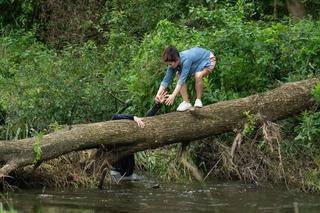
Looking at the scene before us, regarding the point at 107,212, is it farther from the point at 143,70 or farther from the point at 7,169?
the point at 143,70

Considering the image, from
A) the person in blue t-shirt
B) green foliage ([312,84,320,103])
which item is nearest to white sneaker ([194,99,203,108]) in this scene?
the person in blue t-shirt

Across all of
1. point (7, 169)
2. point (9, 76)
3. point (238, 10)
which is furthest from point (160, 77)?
point (9, 76)

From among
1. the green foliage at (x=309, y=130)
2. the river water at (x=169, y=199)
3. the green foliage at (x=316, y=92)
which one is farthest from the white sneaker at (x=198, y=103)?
the green foliage at (x=316, y=92)

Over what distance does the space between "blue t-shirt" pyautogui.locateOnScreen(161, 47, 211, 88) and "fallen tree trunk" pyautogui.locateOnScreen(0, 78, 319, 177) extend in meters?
0.59

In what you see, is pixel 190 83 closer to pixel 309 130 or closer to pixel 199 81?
pixel 199 81

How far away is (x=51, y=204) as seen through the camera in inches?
396

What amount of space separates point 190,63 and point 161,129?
4.01 feet

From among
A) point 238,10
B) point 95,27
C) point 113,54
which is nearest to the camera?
point 238,10

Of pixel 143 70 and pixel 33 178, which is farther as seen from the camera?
pixel 143 70

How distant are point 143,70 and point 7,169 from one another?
421 cm

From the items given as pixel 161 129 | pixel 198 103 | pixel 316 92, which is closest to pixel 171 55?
pixel 198 103

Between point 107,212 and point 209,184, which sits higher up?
point 107,212

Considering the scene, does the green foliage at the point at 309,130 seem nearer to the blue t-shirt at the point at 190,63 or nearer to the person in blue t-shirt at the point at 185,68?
the person in blue t-shirt at the point at 185,68

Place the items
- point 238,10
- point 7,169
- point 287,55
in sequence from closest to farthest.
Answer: point 7,169 < point 287,55 < point 238,10
